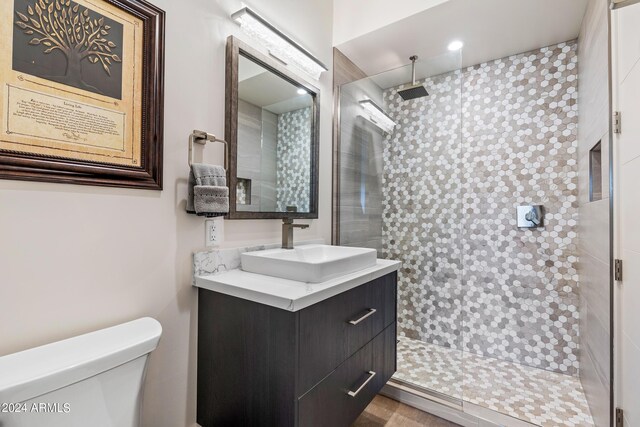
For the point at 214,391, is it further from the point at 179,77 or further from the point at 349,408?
the point at 179,77

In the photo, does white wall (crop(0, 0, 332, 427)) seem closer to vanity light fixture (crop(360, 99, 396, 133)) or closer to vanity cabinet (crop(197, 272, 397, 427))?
vanity cabinet (crop(197, 272, 397, 427))

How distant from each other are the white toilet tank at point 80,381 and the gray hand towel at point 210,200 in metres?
0.44

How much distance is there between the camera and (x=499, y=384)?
1938mm

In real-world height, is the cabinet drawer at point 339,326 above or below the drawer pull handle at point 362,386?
above

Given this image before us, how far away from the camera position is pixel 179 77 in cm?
119

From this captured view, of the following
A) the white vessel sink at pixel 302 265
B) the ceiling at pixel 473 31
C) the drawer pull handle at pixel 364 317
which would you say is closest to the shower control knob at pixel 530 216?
→ the ceiling at pixel 473 31

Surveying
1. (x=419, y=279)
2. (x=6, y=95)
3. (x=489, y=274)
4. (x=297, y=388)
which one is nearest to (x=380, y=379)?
(x=297, y=388)

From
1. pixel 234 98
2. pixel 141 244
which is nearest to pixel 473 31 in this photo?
pixel 234 98

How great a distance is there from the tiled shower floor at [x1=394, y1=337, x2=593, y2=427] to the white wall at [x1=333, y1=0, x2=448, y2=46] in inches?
90.5

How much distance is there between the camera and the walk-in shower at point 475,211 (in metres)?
2.09

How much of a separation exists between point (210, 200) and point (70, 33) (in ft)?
2.13

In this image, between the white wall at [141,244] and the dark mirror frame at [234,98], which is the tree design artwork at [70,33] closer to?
the white wall at [141,244]

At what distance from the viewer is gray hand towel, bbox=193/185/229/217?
1.15 m

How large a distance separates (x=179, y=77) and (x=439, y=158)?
1.86m
